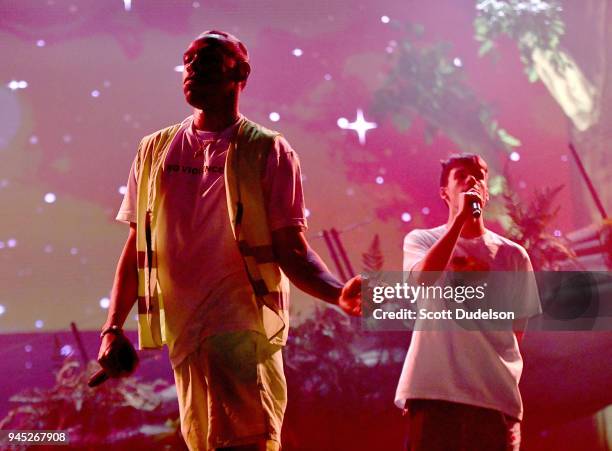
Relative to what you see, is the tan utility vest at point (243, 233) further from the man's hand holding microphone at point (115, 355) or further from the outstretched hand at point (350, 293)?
the outstretched hand at point (350, 293)

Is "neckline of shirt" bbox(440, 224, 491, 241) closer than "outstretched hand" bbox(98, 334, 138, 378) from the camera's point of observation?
No

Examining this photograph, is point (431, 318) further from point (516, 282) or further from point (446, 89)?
point (446, 89)

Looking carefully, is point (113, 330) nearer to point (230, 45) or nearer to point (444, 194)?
point (230, 45)

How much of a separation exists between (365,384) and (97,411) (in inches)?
37.1

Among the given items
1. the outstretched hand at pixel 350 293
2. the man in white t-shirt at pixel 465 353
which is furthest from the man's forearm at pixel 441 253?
the outstretched hand at pixel 350 293

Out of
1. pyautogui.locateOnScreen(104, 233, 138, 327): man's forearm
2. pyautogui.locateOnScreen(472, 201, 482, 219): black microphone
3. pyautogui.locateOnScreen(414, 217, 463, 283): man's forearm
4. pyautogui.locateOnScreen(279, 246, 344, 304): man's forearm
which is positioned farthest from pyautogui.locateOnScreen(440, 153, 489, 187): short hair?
pyautogui.locateOnScreen(104, 233, 138, 327): man's forearm

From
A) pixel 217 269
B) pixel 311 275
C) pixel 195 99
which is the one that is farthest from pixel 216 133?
pixel 311 275

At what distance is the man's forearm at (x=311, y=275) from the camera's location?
1.48 metres

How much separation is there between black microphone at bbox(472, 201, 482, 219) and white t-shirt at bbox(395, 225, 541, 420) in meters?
0.07

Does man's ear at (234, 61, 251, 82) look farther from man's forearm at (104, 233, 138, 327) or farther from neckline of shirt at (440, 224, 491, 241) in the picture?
neckline of shirt at (440, 224, 491, 241)

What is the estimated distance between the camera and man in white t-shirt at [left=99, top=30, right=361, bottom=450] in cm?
152

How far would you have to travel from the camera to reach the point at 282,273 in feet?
5.39

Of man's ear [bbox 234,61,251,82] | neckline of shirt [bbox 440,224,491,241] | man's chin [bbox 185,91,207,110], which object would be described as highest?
man's ear [bbox 234,61,251,82]

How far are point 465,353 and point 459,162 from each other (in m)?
0.66
